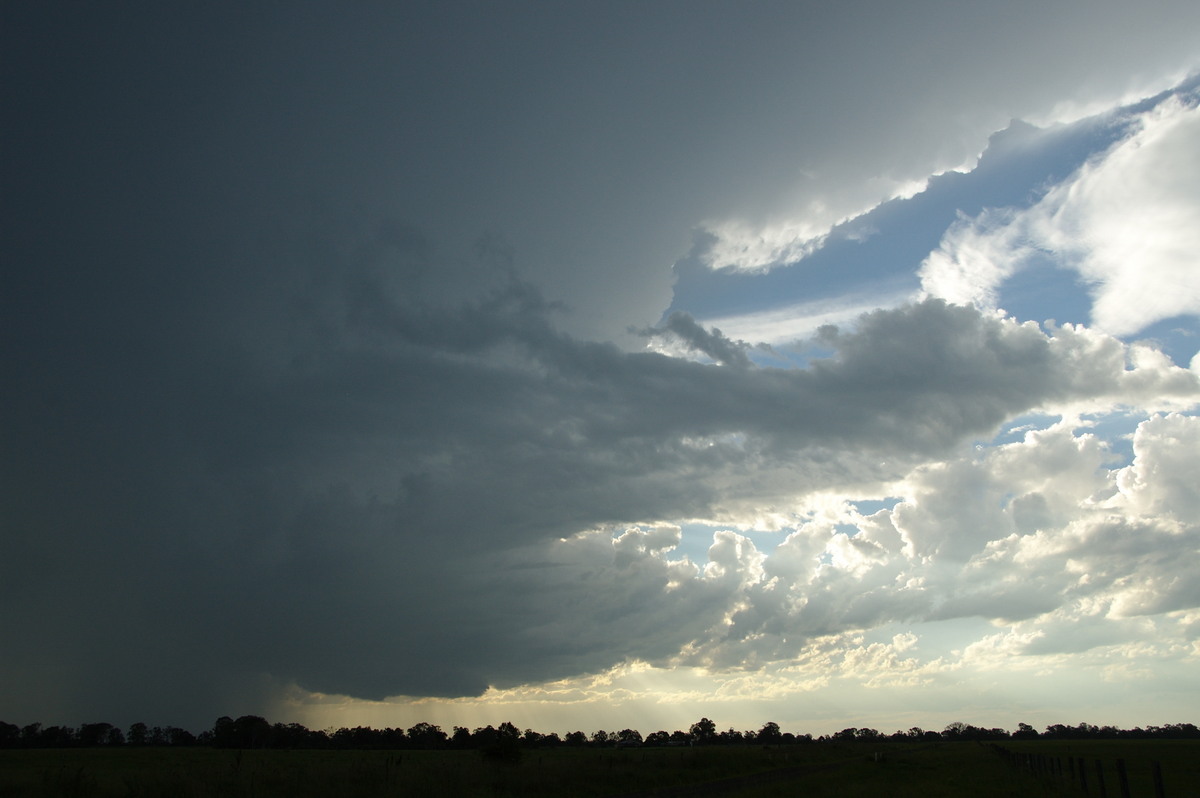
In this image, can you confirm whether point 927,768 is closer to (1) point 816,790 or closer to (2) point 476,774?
(1) point 816,790

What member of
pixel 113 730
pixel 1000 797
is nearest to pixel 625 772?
pixel 1000 797

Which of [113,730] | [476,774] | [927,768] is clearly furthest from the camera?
[113,730]

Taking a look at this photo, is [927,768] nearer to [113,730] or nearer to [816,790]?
[816,790]

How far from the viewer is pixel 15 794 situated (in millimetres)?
30062

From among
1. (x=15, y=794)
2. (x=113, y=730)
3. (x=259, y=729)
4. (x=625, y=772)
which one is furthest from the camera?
(x=113, y=730)

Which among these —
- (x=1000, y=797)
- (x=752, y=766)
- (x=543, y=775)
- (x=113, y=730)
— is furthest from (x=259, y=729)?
(x=1000, y=797)

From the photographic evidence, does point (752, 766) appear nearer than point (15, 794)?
No

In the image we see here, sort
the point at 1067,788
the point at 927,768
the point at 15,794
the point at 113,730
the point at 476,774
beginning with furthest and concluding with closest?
the point at 113,730 < the point at 927,768 < the point at 476,774 < the point at 1067,788 < the point at 15,794

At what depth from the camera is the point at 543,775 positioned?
4694cm

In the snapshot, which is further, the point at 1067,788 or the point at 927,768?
the point at 927,768

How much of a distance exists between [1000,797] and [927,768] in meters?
43.0

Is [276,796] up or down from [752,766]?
up

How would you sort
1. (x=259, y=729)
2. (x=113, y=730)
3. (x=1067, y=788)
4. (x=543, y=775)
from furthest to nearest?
(x=113, y=730) → (x=259, y=729) → (x=543, y=775) → (x=1067, y=788)

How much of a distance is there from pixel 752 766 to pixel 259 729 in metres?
146
